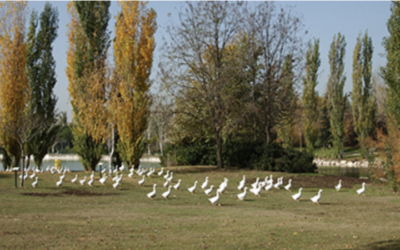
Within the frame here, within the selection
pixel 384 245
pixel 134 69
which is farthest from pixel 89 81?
pixel 384 245

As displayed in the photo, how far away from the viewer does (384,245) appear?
9.27 metres

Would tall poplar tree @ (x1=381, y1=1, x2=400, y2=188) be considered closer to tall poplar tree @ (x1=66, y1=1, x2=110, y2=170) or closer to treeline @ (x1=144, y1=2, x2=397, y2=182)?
treeline @ (x1=144, y1=2, x2=397, y2=182)

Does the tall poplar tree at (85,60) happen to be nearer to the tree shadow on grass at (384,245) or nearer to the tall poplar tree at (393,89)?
the tall poplar tree at (393,89)

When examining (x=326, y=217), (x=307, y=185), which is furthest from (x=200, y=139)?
(x=326, y=217)

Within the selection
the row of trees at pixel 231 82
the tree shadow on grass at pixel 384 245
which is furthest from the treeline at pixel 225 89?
the tree shadow on grass at pixel 384 245

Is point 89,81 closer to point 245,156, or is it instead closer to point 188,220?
point 245,156

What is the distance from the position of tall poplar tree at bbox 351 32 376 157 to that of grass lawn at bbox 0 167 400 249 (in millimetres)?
37642

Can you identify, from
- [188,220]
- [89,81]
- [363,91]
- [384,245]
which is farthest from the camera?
[363,91]

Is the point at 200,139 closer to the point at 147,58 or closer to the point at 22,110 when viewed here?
the point at 147,58

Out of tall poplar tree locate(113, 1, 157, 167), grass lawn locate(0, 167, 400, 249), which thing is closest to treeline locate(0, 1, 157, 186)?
tall poplar tree locate(113, 1, 157, 167)

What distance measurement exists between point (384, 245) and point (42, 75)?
30.2 meters

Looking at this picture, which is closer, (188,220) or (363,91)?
(188,220)

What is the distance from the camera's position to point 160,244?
9.39 m

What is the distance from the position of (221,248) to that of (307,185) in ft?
52.0
